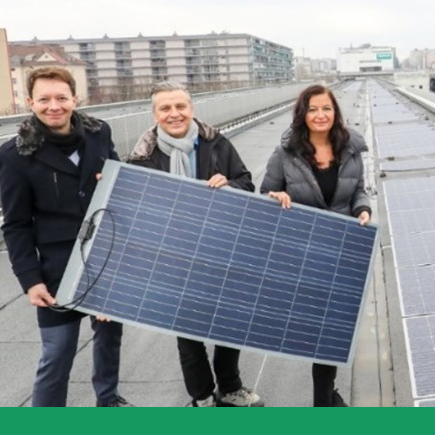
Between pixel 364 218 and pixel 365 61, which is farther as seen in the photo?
pixel 365 61

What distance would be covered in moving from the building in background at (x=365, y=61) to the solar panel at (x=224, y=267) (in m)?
171

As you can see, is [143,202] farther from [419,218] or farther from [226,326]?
[419,218]

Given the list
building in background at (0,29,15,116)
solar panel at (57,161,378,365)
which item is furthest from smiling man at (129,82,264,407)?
building in background at (0,29,15,116)

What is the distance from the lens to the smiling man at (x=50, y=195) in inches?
122

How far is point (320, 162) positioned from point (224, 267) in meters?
0.88

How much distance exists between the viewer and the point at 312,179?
3.53 m

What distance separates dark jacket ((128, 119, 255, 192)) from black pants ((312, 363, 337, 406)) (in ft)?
3.79

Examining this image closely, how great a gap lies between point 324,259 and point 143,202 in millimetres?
1055

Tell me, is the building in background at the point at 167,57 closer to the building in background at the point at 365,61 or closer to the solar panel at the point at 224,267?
the building in background at the point at 365,61

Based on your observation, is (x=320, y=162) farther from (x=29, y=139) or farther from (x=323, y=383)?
(x=29, y=139)

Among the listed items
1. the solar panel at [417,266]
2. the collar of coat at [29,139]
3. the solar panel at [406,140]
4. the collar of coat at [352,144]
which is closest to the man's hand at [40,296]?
the collar of coat at [29,139]

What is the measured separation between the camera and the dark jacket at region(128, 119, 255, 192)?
342 cm

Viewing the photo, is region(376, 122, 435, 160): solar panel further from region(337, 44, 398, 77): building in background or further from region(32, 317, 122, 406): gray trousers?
region(337, 44, 398, 77): building in background

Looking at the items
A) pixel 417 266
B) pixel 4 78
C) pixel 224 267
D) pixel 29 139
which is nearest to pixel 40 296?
pixel 29 139
